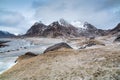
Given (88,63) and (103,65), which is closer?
(103,65)

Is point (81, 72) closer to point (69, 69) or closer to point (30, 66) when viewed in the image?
point (69, 69)

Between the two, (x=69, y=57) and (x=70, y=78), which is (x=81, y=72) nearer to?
(x=70, y=78)

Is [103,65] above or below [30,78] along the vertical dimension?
above

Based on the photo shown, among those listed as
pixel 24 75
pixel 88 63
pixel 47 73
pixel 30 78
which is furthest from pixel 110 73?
pixel 24 75

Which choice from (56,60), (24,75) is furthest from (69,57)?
(24,75)

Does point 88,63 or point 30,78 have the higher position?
point 88,63

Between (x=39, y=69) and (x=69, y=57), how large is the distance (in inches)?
233

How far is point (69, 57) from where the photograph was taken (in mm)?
31516

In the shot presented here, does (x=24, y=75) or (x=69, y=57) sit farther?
(x=69, y=57)

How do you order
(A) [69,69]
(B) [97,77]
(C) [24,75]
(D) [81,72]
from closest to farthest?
1. (B) [97,77]
2. (D) [81,72]
3. (A) [69,69]
4. (C) [24,75]

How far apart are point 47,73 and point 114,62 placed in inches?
340

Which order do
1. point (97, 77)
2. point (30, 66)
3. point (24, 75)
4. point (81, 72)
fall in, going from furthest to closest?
point (30, 66), point (24, 75), point (81, 72), point (97, 77)

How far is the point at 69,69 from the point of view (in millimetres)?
25000

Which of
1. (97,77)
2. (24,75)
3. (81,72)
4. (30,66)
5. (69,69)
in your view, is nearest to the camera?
(97,77)
